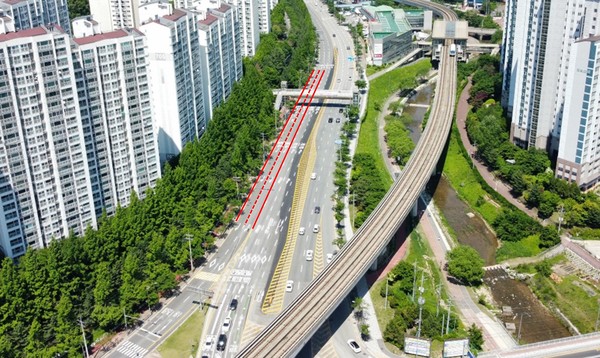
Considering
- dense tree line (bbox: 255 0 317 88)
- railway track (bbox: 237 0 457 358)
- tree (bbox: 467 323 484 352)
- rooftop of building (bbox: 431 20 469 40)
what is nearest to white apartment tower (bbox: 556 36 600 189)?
railway track (bbox: 237 0 457 358)

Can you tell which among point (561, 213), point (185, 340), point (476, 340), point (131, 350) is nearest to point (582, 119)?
point (561, 213)

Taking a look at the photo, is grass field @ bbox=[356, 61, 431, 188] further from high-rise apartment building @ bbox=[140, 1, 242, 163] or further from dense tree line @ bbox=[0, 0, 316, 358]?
high-rise apartment building @ bbox=[140, 1, 242, 163]

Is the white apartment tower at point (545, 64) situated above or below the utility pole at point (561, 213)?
above

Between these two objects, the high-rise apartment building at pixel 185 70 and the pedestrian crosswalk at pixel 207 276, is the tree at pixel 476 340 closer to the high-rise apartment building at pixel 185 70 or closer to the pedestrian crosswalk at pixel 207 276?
the pedestrian crosswalk at pixel 207 276

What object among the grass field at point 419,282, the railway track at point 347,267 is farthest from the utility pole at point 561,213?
the railway track at point 347,267

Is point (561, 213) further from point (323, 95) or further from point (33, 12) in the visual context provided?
point (33, 12)
